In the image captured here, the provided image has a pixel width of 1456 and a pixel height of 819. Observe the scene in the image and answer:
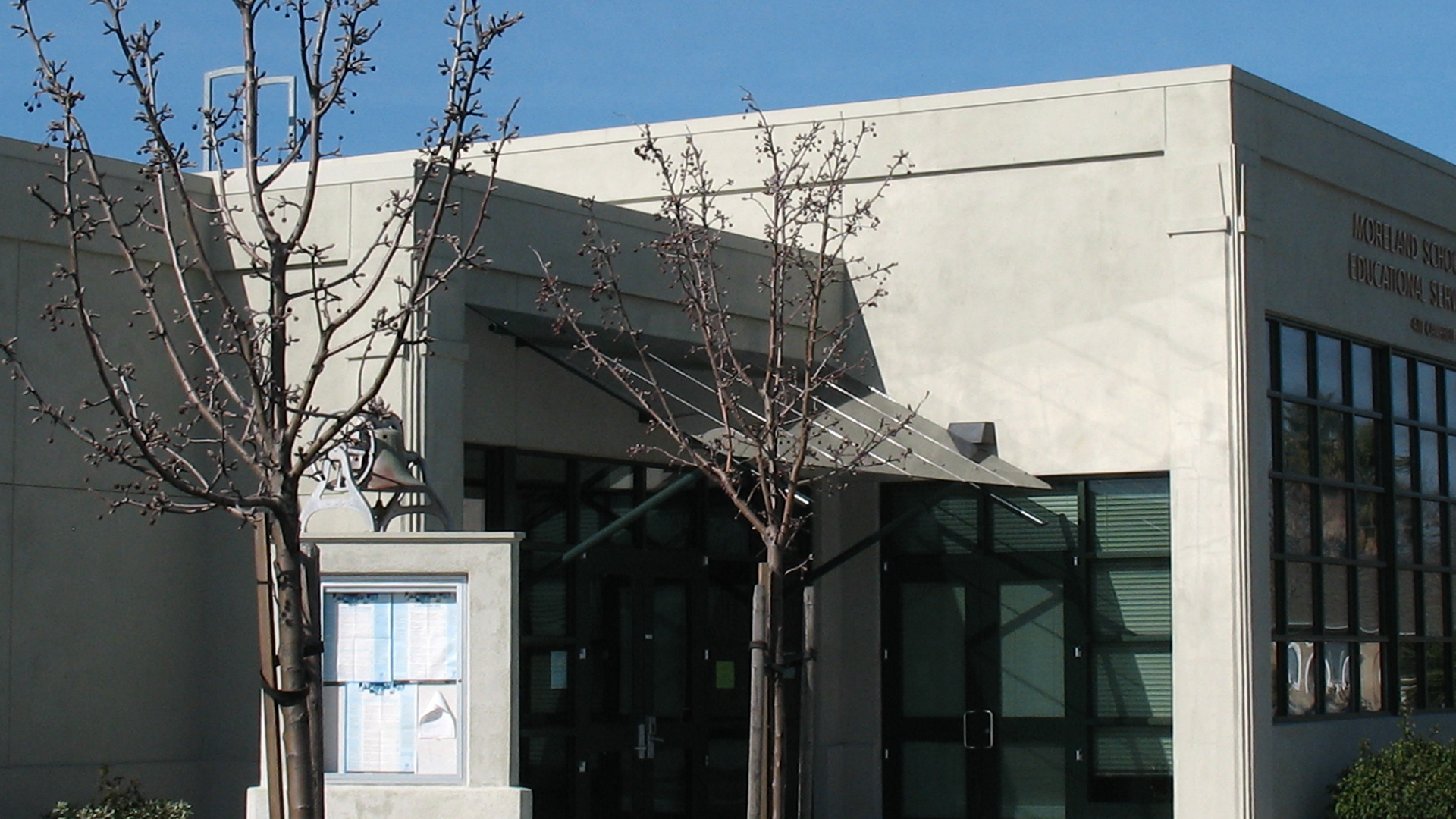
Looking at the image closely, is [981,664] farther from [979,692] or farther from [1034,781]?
[1034,781]

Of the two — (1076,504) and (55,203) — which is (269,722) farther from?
(1076,504)

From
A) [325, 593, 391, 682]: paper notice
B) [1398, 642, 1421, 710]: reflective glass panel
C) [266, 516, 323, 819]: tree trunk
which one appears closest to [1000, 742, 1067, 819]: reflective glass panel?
[1398, 642, 1421, 710]: reflective glass panel

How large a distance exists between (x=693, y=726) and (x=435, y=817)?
305 inches

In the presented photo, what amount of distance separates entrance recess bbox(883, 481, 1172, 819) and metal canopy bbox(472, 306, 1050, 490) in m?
0.91

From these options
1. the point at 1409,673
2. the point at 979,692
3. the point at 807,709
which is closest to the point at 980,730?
the point at 979,692

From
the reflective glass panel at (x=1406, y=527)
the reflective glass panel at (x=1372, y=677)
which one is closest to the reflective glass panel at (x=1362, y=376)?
the reflective glass panel at (x=1406, y=527)

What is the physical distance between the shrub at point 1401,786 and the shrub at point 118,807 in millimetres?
9912

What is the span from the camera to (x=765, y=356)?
1791 centimetres

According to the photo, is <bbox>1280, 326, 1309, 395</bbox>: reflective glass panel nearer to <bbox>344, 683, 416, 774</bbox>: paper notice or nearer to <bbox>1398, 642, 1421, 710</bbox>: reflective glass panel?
<bbox>1398, 642, 1421, 710</bbox>: reflective glass panel

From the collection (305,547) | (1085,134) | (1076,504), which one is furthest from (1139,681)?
(305,547)

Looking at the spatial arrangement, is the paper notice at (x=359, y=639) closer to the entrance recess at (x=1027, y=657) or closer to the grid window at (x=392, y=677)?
the grid window at (x=392, y=677)

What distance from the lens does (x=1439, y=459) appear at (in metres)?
20.4

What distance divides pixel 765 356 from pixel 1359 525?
6099 mm

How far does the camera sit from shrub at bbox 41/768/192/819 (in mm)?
13266
